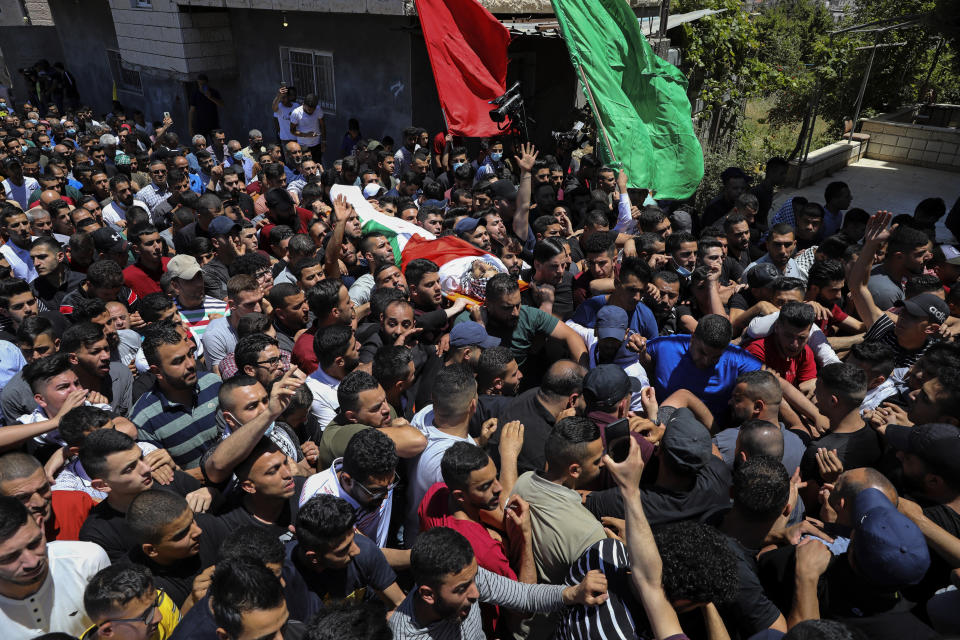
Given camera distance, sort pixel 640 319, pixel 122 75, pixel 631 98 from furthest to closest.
Answer: pixel 122 75, pixel 631 98, pixel 640 319

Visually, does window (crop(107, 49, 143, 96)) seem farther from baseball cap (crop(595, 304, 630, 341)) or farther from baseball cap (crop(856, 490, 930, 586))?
baseball cap (crop(856, 490, 930, 586))

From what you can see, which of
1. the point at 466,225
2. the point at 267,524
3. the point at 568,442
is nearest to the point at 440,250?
the point at 466,225

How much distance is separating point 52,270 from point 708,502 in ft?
18.0

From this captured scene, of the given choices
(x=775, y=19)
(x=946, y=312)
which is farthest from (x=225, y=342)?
(x=775, y=19)

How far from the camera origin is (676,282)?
4.84m

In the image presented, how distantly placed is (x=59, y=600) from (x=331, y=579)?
1093 millimetres

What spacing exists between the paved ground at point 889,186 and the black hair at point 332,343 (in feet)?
31.3

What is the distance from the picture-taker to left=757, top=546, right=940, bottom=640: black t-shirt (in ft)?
7.88

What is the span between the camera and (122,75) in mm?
18094

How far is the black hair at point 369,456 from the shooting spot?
9.47 feet

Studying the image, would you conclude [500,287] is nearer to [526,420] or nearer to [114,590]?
[526,420]

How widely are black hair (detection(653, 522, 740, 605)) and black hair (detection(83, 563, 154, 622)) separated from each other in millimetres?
1928

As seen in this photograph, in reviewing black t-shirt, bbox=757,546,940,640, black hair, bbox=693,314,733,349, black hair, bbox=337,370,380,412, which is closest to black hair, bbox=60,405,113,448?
black hair, bbox=337,370,380,412

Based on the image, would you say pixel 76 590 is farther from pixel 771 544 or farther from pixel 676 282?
pixel 676 282
